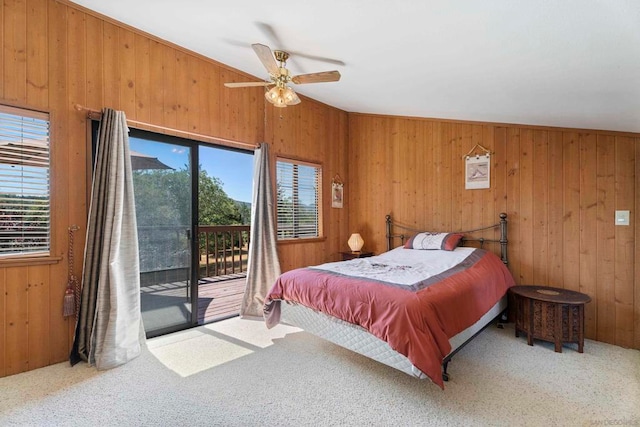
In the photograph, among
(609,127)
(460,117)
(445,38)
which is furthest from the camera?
(460,117)

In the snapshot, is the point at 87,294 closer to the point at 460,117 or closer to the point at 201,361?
the point at 201,361

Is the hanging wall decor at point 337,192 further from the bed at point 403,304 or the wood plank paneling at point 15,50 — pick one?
the wood plank paneling at point 15,50

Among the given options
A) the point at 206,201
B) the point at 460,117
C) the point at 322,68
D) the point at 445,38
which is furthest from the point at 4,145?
the point at 460,117

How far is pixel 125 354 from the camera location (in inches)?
101

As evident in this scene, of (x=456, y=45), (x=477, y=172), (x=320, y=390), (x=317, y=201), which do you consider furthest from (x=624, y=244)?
(x=317, y=201)

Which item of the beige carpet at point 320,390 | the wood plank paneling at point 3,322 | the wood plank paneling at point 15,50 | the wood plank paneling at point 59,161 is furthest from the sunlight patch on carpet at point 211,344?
the wood plank paneling at point 15,50

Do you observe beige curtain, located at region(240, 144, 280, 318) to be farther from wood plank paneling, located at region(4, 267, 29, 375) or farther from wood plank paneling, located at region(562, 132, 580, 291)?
wood plank paneling, located at region(562, 132, 580, 291)

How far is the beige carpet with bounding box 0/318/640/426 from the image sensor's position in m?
1.83

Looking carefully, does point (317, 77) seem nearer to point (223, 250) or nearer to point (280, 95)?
point (280, 95)

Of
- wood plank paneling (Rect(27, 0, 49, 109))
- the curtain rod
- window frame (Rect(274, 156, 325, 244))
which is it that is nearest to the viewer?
wood plank paneling (Rect(27, 0, 49, 109))

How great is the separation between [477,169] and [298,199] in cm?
245

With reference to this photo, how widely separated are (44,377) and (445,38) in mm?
3947

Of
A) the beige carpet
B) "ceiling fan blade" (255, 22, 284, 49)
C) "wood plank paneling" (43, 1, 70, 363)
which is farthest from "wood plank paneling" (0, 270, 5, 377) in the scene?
"ceiling fan blade" (255, 22, 284, 49)

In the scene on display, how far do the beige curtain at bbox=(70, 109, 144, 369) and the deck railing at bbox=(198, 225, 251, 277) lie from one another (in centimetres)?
191
